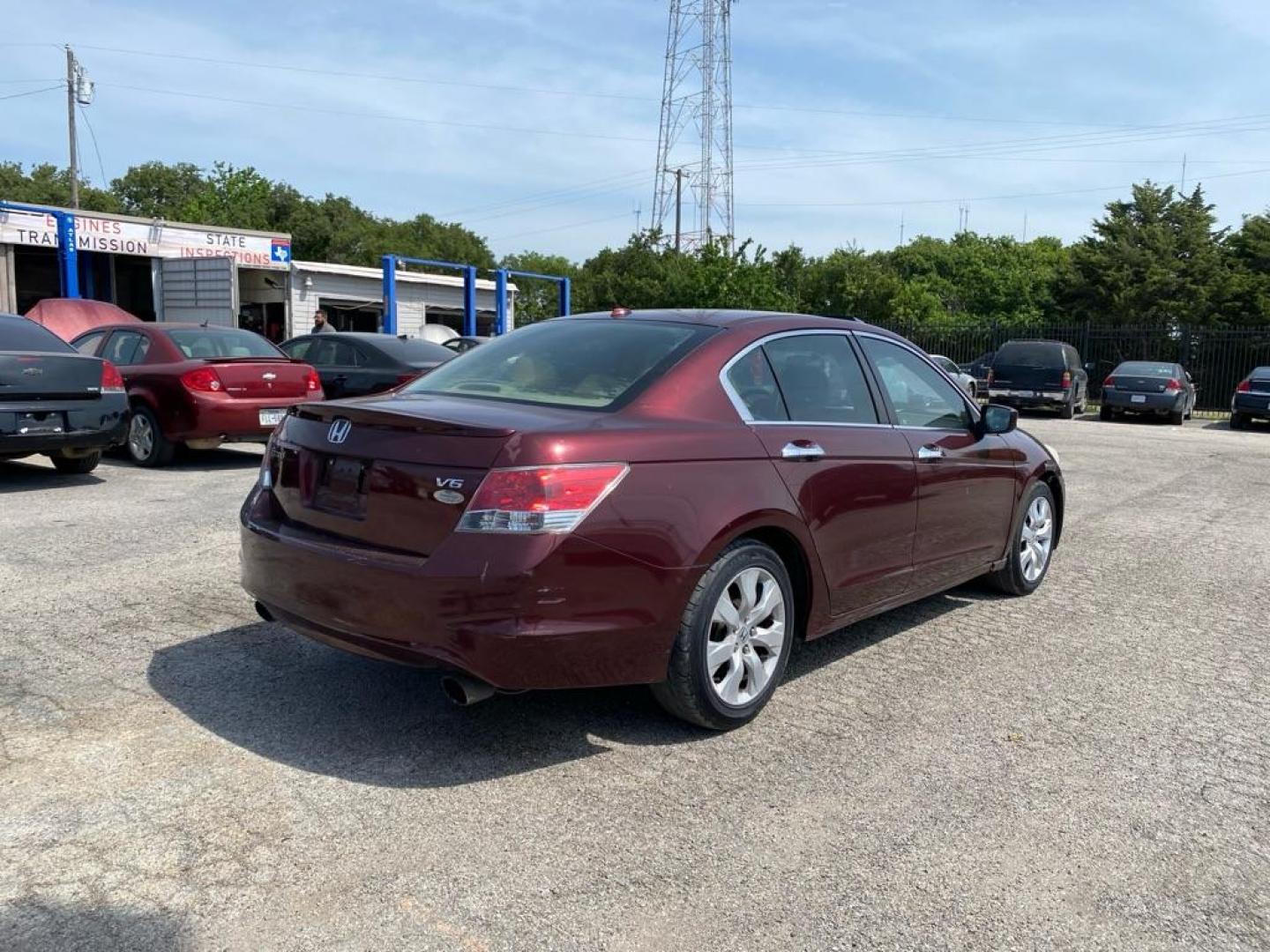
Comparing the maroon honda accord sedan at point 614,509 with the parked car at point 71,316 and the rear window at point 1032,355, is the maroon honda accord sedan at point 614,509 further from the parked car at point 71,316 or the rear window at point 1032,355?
the rear window at point 1032,355

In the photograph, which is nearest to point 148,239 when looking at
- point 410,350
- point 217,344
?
point 410,350

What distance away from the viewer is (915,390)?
5234 millimetres

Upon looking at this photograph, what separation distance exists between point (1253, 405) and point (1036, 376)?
423 cm

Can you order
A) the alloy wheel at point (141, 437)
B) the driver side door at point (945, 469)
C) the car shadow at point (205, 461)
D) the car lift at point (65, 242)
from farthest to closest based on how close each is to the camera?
1. the car lift at point (65, 242)
2. the car shadow at point (205, 461)
3. the alloy wheel at point (141, 437)
4. the driver side door at point (945, 469)

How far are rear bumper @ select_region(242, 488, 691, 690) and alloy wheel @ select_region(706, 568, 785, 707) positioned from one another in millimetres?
257

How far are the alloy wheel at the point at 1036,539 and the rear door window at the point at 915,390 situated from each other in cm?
98

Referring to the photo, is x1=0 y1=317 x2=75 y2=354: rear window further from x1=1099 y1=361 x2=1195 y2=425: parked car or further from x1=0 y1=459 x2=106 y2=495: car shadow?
x1=1099 y1=361 x2=1195 y2=425: parked car

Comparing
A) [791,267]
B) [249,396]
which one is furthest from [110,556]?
[791,267]

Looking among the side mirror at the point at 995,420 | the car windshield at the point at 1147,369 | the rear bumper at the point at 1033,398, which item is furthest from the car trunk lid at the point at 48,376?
the car windshield at the point at 1147,369

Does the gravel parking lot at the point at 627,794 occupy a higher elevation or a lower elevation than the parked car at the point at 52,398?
lower

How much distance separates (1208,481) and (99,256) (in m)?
28.3

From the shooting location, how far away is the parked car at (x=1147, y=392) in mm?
22250

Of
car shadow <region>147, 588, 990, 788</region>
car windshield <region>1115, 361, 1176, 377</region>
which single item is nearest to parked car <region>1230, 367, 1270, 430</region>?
car windshield <region>1115, 361, 1176, 377</region>

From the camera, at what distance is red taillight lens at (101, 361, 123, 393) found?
8.99 m
